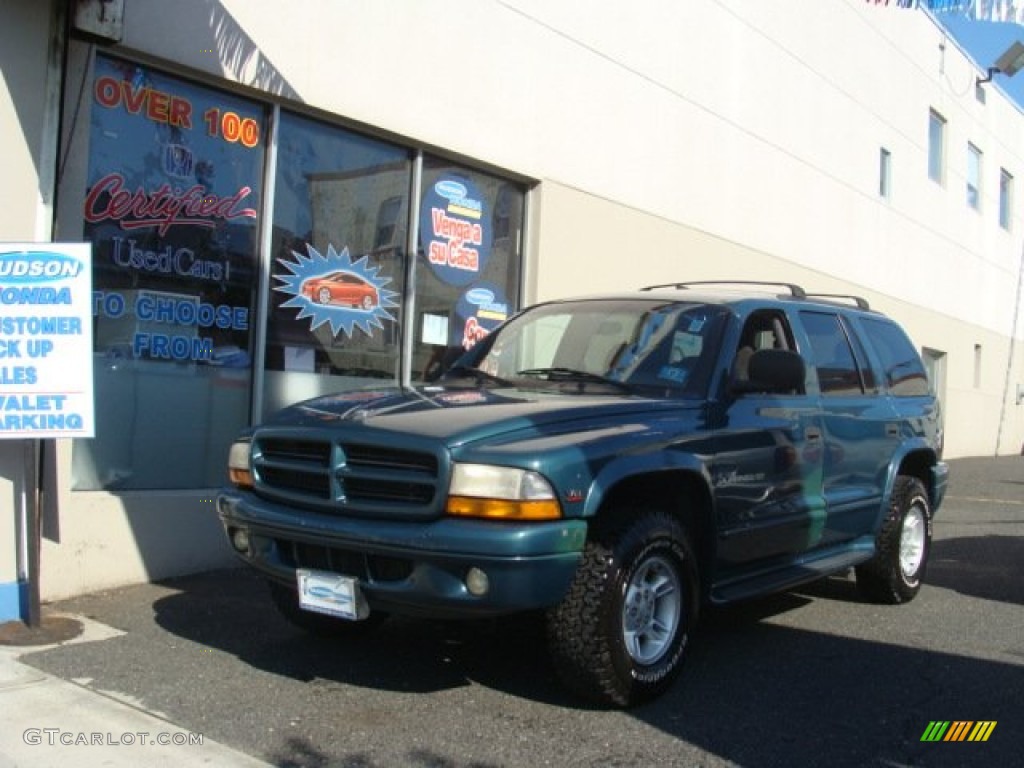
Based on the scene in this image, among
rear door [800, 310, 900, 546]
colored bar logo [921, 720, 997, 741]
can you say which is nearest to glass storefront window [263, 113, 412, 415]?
rear door [800, 310, 900, 546]

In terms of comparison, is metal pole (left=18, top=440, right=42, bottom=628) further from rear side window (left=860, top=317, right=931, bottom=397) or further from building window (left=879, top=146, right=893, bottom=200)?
building window (left=879, top=146, right=893, bottom=200)

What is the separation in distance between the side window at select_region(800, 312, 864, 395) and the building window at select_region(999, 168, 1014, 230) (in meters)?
20.7

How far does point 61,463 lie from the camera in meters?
6.13

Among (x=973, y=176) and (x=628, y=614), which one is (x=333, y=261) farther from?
(x=973, y=176)

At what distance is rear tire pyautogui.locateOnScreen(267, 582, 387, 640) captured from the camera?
199 inches

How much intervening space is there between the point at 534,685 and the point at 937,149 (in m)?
18.9

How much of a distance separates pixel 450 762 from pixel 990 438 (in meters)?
22.6

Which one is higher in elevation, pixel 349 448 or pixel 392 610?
pixel 349 448

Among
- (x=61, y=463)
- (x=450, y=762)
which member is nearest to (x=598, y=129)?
(x=61, y=463)

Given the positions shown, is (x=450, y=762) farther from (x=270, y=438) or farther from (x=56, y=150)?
(x=56, y=150)

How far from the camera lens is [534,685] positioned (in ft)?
15.4

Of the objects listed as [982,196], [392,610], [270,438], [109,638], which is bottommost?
[109,638]

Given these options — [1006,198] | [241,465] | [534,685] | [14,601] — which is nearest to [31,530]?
[14,601]

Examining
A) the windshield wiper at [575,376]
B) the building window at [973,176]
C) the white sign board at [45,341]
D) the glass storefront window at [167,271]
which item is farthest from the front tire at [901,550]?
the building window at [973,176]
